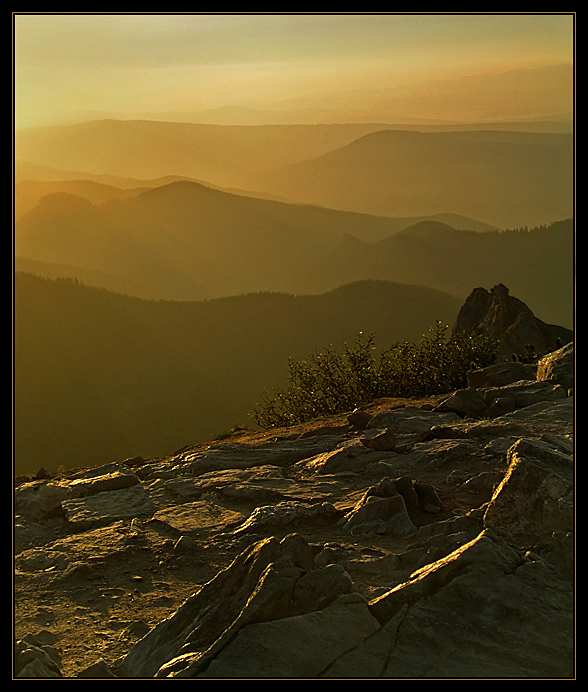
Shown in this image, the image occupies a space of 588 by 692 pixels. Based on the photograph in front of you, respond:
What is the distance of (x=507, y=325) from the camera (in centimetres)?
1847

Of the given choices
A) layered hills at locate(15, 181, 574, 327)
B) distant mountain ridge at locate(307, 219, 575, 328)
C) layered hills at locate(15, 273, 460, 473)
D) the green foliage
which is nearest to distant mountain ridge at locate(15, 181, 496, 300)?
layered hills at locate(15, 181, 574, 327)

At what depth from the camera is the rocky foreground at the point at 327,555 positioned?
441 centimetres

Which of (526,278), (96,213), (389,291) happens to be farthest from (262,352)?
(96,213)

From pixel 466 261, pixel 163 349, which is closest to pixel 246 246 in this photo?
pixel 466 261

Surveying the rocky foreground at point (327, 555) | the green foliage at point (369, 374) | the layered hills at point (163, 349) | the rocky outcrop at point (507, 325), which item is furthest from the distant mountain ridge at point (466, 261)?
the rocky foreground at point (327, 555)

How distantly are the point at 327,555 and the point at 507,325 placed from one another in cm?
1376

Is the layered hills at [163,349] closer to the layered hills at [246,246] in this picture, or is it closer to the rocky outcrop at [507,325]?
the layered hills at [246,246]

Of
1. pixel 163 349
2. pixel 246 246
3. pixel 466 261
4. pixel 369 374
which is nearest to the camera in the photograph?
pixel 369 374

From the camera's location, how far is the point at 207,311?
5672 cm

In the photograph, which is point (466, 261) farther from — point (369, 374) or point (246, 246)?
point (369, 374)

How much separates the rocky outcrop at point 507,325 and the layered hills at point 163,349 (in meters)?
25.5

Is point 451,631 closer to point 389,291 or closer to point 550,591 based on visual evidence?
point 550,591

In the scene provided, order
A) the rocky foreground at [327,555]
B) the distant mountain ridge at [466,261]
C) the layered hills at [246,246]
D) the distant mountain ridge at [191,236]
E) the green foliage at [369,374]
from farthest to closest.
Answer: the distant mountain ridge at [191,236] → the layered hills at [246,246] → the distant mountain ridge at [466,261] → the green foliage at [369,374] → the rocky foreground at [327,555]

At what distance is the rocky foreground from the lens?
441 cm
